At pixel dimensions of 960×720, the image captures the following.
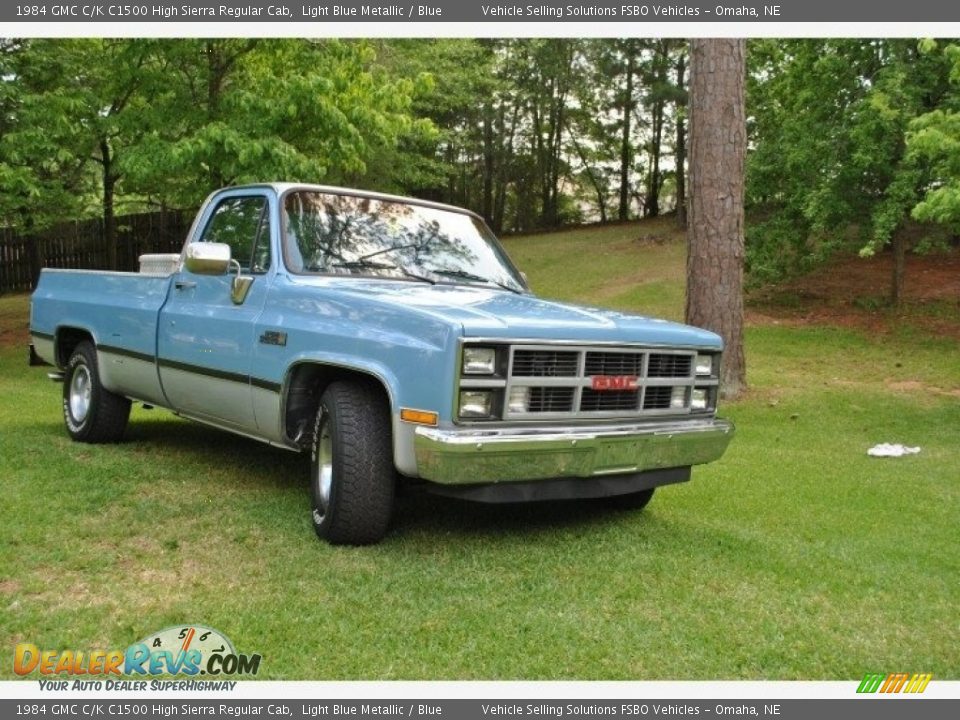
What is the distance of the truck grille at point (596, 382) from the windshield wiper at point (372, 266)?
49.5 inches

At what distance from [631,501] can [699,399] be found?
801mm

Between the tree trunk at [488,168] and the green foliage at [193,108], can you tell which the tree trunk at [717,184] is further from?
the tree trunk at [488,168]

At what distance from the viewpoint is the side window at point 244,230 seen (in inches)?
216

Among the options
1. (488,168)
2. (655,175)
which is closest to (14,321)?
(488,168)

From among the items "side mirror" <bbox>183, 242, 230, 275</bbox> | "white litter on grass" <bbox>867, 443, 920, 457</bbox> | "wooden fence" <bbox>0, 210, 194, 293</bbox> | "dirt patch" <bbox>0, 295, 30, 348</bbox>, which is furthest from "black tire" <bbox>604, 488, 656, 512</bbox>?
"wooden fence" <bbox>0, 210, 194, 293</bbox>

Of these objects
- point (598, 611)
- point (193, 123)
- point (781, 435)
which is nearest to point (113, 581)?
point (598, 611)

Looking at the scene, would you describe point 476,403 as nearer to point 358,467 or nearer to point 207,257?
point 358,467

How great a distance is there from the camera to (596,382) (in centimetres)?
452

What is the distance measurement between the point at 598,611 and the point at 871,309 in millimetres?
15769

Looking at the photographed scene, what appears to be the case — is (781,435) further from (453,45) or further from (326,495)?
(453,45)

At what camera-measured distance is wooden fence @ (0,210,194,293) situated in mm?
24156

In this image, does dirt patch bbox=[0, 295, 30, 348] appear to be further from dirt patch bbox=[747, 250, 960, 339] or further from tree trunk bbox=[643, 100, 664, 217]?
tree trunk bbox=[643, 100, 664, 217]

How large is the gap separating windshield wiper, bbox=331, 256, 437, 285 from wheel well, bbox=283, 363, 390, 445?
27.7 inches

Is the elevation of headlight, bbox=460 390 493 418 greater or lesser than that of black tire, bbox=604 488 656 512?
greater
